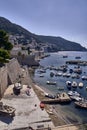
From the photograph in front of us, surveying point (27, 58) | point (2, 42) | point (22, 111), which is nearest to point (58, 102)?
point (22, 111)

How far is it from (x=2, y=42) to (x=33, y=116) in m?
35.0

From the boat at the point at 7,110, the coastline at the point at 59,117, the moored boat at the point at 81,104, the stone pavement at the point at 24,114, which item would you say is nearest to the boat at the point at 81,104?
the moored boat at the point at 81,104

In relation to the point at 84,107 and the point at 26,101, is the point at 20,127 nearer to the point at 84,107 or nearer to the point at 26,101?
the point at 26,101

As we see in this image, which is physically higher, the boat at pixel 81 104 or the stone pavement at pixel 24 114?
the stone pavement at pixel 24 114

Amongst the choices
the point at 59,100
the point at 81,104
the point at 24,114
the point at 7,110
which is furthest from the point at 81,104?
the point at 7,110

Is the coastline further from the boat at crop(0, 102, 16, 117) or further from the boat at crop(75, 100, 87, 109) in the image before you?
the boat at crop(0, 102, 16, 117)

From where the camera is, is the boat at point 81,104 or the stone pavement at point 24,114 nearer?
the stone pavement at point 24,114

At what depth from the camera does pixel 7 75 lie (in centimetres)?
5338

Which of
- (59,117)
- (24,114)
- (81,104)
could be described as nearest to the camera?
(24,114)

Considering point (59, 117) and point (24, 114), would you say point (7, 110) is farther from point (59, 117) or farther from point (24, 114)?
point (59, 117)

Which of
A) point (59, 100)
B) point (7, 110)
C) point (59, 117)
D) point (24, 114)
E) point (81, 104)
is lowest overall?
point (59, 117)

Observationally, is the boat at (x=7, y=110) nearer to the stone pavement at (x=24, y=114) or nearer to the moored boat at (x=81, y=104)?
the stone pavement at (x=24, y=114)

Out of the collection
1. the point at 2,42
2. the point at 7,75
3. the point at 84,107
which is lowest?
the point at 84,107

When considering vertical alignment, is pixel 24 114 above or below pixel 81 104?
above
